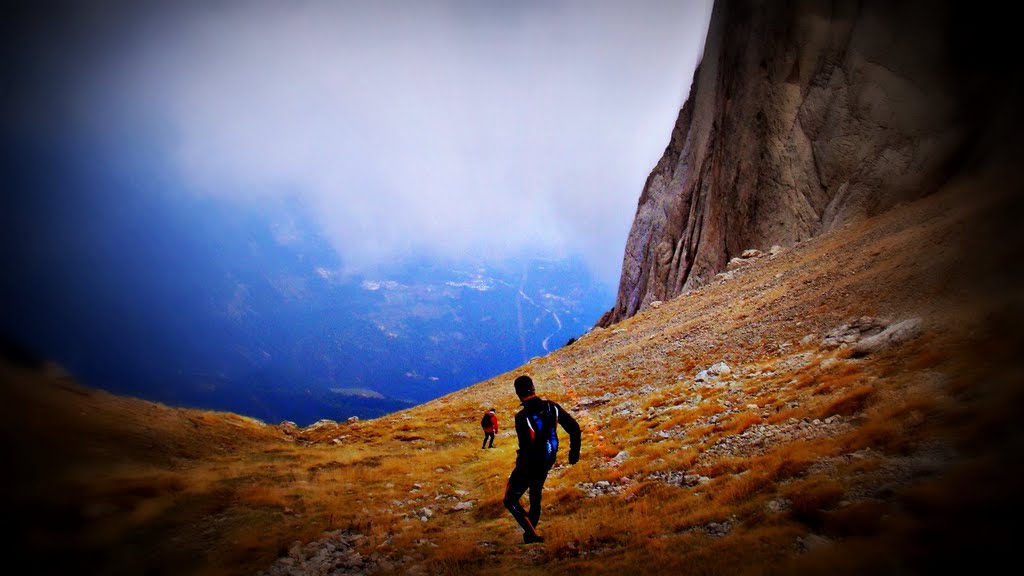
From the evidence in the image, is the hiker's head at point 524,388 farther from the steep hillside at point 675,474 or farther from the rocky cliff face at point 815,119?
the rocky cliff face at point 815,119

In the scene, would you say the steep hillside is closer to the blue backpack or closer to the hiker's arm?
the hiker's arm

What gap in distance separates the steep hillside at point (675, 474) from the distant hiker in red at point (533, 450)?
0.77 meters

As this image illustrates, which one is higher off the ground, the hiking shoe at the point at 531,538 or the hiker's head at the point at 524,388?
the hiker's head at the point at 524,388

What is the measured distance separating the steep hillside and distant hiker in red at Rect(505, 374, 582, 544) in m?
0.77

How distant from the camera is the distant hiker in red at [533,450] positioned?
762cm

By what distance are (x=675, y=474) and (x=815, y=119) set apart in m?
49.8

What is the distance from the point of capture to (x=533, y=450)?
764cm

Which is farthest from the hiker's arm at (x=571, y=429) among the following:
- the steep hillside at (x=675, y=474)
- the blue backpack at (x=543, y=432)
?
the steep hillside at (x=675, y=474)

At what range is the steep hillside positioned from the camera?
4.95 m

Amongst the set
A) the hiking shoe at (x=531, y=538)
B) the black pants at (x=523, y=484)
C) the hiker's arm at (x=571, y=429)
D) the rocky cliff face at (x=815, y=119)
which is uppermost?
the rocky cliff face at (x=815, y=119)

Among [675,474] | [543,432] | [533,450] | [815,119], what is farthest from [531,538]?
[815,119]

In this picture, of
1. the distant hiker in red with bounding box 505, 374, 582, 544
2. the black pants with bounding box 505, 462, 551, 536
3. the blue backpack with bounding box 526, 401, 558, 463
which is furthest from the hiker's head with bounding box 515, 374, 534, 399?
the black pants with bounding box 505, 462, 551, 536

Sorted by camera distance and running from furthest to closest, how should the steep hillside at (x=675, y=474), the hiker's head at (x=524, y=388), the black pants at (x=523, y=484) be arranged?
the hiker's head at (x=524, y=388) → the black pants at (x=523, y=484) → the steep hillside at (x=675, y=474)

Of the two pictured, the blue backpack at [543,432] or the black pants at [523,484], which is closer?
the blue backpack at [543,432]
